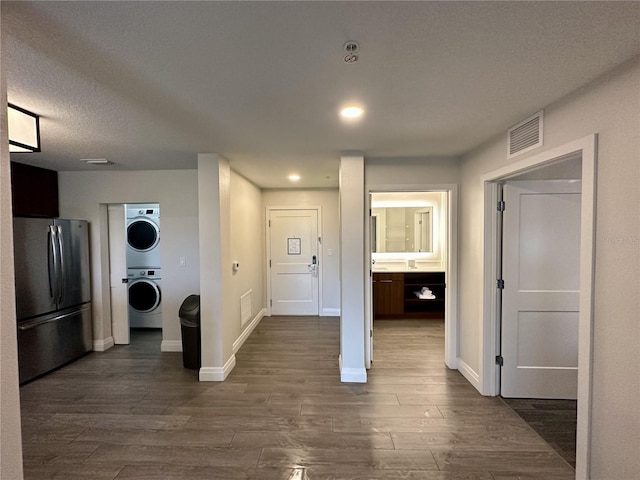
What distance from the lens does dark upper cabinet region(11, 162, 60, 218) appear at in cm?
346

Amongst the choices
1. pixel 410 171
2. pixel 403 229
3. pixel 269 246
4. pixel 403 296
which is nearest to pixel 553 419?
pixel 410 171

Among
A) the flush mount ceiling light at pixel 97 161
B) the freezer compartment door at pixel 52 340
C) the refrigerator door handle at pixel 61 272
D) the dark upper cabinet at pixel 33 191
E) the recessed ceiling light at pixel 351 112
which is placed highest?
the flush mount ceiling light at pixel 97 161

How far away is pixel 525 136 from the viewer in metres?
2.21

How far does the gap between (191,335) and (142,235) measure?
244 cm

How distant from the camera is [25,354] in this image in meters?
3.12

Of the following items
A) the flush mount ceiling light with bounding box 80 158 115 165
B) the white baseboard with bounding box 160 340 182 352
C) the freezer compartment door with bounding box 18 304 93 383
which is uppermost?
the flush mount ceiling light with bounding box 80 158 115 165

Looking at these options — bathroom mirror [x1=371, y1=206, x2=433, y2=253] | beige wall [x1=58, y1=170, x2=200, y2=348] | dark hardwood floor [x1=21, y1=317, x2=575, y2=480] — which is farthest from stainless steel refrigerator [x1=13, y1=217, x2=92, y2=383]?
bathroom mirror [x1=371, y1=206, x2=433, y2=253]

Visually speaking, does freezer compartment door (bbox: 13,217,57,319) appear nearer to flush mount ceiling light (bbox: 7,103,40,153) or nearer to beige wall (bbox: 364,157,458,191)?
flush mount ceiling light (bbox: 7,103,40,153)

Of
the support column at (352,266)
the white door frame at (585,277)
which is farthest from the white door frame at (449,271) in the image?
the white door frame at (585,277)

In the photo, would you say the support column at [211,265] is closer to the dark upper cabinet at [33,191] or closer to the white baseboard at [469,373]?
the dark upper cabinet at [33,191]

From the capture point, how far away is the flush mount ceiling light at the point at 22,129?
1916 mm

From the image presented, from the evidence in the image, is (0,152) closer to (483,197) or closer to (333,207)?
(483,197)

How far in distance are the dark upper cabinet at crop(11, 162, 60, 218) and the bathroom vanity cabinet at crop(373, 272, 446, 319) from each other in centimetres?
493

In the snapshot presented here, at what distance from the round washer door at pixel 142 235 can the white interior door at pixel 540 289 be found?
→ 197 inches
